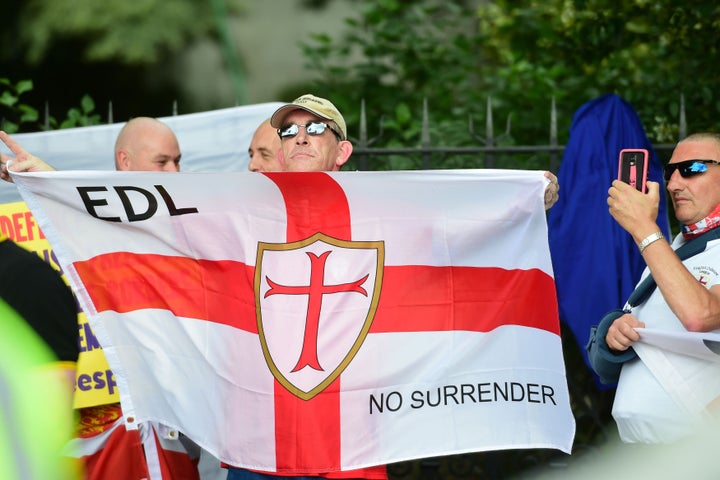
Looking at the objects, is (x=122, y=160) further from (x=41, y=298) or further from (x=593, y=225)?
(x=41, y=298)

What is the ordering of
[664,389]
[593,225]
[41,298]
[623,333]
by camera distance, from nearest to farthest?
[41,298] → [664,389] → [623,333] → [593,225]

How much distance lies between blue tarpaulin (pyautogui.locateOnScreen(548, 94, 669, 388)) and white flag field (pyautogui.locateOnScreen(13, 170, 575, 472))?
115cm

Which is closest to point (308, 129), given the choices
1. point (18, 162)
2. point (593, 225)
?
point (18, 162)

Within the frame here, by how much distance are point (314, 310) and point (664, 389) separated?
1.15 metres

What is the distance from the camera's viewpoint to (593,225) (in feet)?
17.0

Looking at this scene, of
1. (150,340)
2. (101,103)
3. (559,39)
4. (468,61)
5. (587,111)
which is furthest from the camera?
(101,103)

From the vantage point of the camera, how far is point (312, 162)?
4066 mm

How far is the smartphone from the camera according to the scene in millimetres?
3680

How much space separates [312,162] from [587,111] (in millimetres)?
1887

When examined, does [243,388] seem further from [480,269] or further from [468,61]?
[468,61]

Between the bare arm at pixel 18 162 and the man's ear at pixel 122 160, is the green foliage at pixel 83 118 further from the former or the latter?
the bare arm at pixel 18 162

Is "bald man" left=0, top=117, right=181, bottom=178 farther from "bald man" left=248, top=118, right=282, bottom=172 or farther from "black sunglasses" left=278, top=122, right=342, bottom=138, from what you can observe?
"black sunglasses" left=278, top=122, right=342, bottom=138

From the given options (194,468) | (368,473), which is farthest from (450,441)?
(194,468)

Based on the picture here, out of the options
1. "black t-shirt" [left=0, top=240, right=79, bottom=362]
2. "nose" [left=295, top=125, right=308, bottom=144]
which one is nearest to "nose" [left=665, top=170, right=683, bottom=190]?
"nose" [left=295, top=125, right=308, bottom=144]
